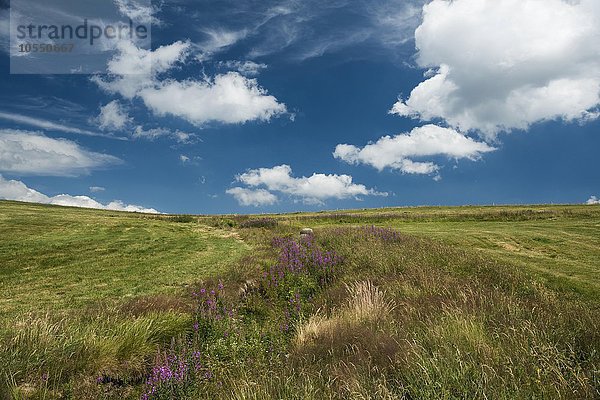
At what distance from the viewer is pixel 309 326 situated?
23.1 feet

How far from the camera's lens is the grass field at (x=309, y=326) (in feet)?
15.0

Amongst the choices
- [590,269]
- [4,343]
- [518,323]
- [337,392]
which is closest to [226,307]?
[4,343]

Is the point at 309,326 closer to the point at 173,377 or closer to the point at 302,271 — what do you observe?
the point at 173,377

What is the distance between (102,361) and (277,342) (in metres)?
3.13

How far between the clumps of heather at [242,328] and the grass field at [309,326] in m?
0.05

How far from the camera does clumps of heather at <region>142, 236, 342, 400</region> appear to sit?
18.5 ft

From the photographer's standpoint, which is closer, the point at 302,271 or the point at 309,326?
the point at 309,326

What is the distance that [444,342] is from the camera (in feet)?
17.4

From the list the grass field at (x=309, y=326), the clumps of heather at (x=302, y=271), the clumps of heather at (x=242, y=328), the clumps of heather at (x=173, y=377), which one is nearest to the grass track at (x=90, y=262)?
the grass field at (x=309, y=326)

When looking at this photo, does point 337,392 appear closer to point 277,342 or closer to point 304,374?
point 304,374

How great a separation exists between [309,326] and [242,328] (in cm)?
211

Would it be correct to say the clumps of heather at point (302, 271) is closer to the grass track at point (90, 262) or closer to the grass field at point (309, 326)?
the grass field at point (309, 326)

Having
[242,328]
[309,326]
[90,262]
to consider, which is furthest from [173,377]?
[90,262]

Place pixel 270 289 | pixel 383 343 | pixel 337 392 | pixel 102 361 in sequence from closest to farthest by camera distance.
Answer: pixel 337 392, pixel 383 343, pixel 102 361, pixel 270 289
